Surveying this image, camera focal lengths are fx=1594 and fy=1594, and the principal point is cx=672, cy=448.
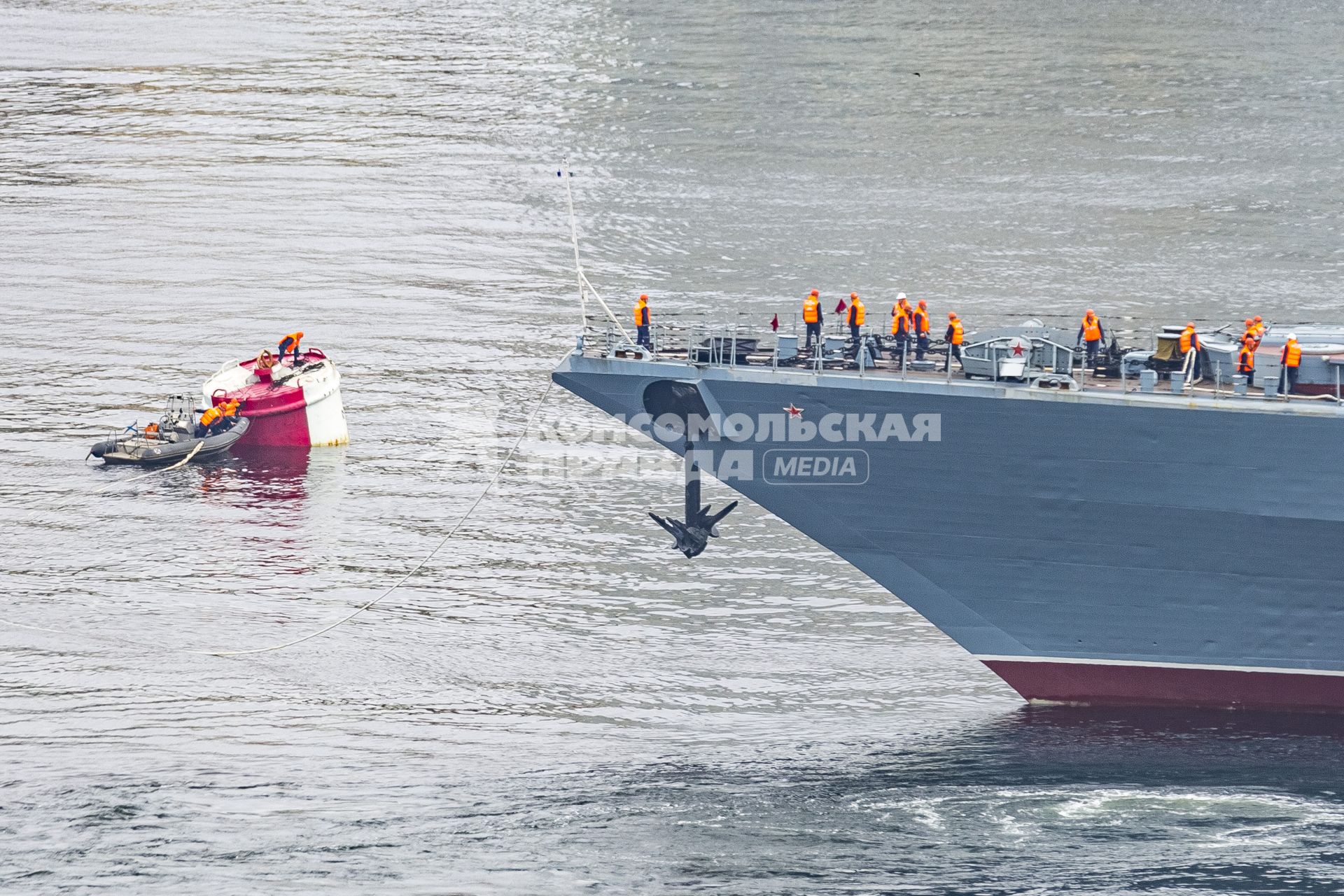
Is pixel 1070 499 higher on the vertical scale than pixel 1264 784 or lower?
higher

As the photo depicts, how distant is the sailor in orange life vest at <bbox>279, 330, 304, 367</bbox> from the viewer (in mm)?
55688

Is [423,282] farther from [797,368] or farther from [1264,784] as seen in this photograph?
[1264,784]

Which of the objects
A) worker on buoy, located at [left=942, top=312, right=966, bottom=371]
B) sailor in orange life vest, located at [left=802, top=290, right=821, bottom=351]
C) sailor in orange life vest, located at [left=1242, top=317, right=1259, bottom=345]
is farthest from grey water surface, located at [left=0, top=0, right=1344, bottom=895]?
sailor in orange life vest, located at [left=1242, top=317, right=1259, bottom=345]

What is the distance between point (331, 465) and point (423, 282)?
633 inches

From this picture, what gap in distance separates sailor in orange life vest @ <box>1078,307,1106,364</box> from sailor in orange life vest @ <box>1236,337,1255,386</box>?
9.10ft

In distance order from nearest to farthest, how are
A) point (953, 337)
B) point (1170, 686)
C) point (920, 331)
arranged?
point (953, 337), point (1170, 686), point (920, 331)

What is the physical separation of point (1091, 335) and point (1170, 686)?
7498 millimetres

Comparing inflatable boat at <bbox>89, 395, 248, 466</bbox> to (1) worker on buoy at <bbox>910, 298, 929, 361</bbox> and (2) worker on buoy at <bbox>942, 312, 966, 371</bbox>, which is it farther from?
(2) worker on buoy at <bbox>942, 312, 966, 371</bbox>

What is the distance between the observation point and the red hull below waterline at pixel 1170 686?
32.3 meters

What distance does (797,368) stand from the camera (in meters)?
32.6

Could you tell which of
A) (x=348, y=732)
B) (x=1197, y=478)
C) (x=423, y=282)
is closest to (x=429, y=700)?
(x=348, y=732)

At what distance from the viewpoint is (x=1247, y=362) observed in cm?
3123

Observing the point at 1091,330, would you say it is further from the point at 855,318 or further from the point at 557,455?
the point at 557,455

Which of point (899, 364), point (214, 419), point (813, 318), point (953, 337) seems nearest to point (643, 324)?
point (813, 318)
